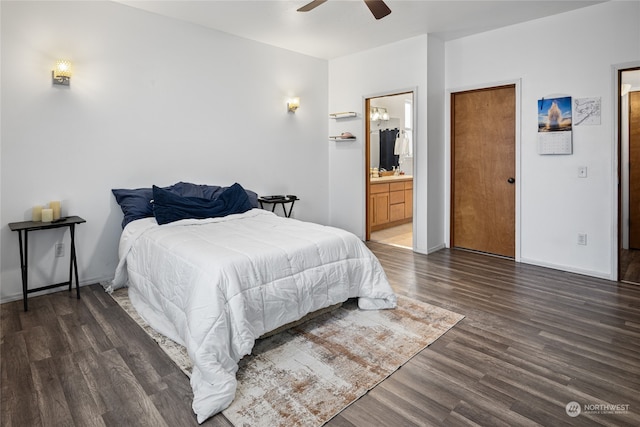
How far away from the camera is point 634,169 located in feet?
15.5

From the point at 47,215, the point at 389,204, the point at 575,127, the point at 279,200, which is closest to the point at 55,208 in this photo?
the point at 47,215

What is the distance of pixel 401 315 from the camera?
296cm

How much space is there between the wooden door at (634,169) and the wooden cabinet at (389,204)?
126 inches

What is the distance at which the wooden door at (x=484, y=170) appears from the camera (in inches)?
177

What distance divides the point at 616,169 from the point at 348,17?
3.07 m

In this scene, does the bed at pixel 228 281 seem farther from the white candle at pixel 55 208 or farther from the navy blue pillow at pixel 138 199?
the white candle at pixel 55 208

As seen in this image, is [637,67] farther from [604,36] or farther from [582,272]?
[582,272]

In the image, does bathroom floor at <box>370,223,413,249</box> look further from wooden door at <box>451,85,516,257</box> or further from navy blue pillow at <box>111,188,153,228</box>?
navy blue pillow at <box>111,188,153,228</box>

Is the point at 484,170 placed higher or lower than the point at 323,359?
higher

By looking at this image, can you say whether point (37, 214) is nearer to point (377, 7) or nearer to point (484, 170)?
point (377, 7)

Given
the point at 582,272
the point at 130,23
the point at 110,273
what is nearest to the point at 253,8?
the point at 130,23

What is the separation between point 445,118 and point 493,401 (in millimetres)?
3832

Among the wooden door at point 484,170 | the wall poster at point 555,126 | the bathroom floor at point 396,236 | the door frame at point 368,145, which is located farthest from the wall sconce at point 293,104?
the wall poster at point 555,126

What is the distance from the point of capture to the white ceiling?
3723 mm
